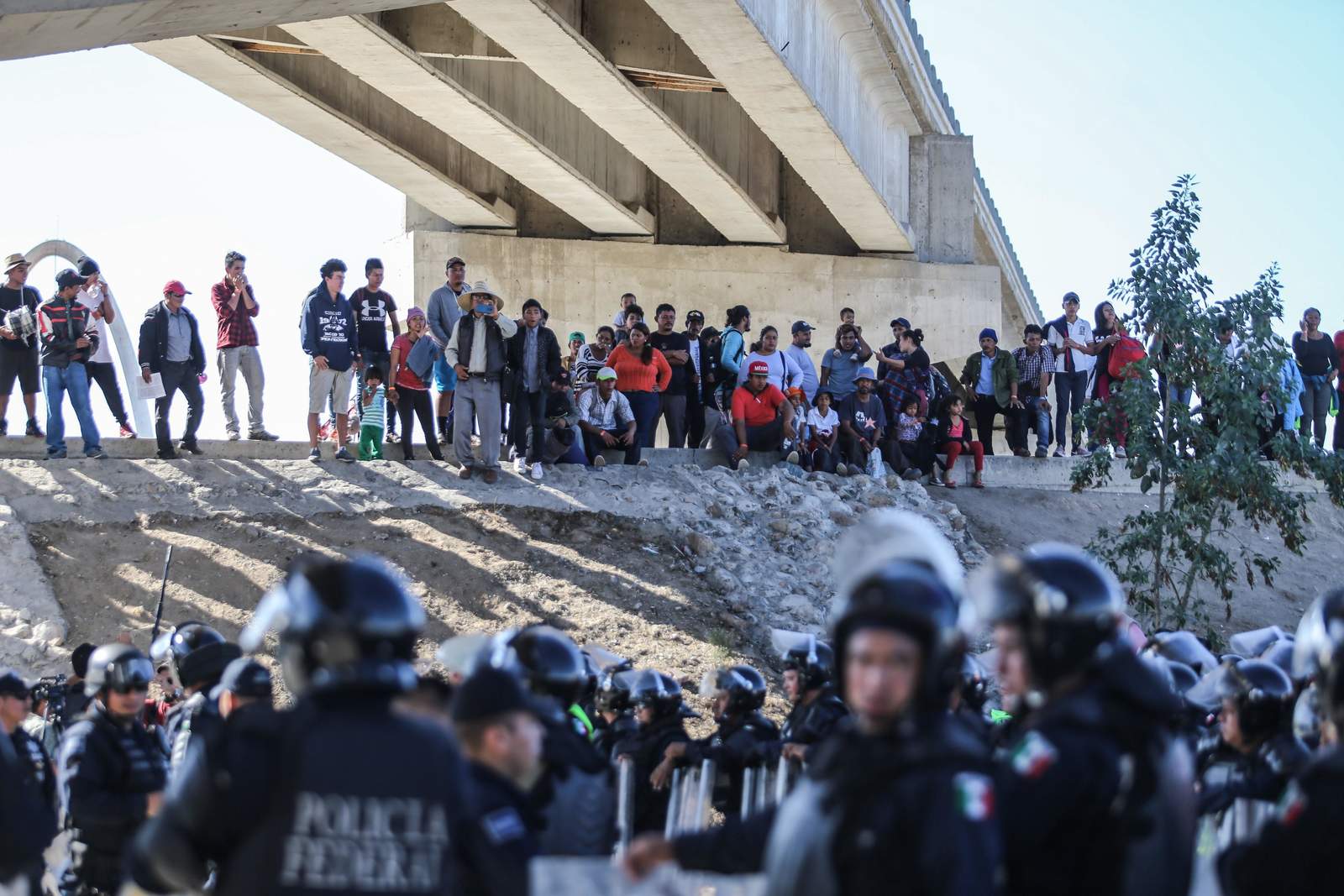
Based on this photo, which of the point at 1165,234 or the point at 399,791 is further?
the point at 1165,234

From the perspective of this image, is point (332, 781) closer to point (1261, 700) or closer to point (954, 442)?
point (1261, 700)

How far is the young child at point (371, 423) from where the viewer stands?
19.0 metres

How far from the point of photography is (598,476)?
19328 millimetres

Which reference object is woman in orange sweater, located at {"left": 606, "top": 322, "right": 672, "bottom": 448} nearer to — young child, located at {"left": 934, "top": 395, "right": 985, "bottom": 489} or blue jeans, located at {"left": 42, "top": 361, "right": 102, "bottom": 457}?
young child, located at {"left": 934, "top": 395, "right": 985, "bottom": 489}

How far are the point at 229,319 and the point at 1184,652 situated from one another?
11.0 meters

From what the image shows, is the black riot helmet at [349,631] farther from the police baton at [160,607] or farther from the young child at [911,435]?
the young child at [911,435]

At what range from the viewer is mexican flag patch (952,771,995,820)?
3.62 meters

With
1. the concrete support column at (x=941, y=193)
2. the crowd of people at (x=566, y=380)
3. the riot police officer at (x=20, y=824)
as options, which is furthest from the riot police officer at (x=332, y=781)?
the concrete support column at (x=941, y=193)

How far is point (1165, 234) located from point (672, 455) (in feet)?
21.6

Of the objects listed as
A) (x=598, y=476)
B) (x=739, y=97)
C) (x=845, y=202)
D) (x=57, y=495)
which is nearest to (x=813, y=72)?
(x=739, y=97)

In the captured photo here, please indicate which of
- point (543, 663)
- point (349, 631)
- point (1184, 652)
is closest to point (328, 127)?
point (1184, 652)

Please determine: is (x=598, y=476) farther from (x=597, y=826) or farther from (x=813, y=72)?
(x=597, y=826)

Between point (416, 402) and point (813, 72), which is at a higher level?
point (813, 72)

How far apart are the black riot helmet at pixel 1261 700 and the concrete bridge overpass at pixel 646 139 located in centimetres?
921
